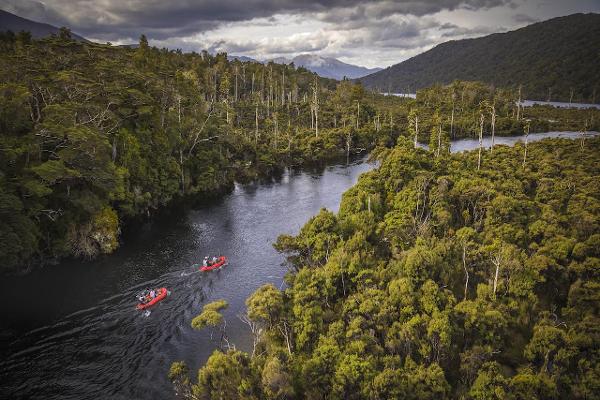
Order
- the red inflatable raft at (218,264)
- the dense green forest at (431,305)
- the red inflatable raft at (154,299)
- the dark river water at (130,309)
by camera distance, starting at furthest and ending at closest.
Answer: the red inflatable raft at (218,264) → the red inflatable raft at (154,299) → the dark river water at (130,309) → the dense green forest at (431,305)

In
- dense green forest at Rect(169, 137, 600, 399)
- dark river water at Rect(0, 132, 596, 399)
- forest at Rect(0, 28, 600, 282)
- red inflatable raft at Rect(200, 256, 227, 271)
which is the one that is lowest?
dark river water at Rect(0, 132, 596, 399)

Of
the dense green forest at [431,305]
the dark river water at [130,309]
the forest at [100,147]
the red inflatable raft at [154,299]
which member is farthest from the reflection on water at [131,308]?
the forest at [100,147]

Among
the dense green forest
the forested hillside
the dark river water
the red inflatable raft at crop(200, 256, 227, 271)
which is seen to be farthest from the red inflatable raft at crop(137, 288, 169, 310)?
the forested hillside

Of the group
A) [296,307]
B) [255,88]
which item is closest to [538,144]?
[296,307]

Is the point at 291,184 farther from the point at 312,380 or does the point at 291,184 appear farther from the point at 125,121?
the point at 312,380

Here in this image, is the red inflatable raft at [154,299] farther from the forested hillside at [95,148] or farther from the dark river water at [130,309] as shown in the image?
the forested hillside at [95,148]

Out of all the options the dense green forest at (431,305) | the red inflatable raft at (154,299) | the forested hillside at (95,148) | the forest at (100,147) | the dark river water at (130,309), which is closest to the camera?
the dense green forest at (431,305)

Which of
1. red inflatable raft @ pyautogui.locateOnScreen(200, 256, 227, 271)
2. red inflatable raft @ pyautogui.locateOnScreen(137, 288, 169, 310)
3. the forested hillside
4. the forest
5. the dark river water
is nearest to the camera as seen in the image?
the dark river water

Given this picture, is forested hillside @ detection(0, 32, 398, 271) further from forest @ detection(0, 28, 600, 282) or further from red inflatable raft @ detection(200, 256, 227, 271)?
red inflatable raft @ detection(200, 256, 227, 271)
